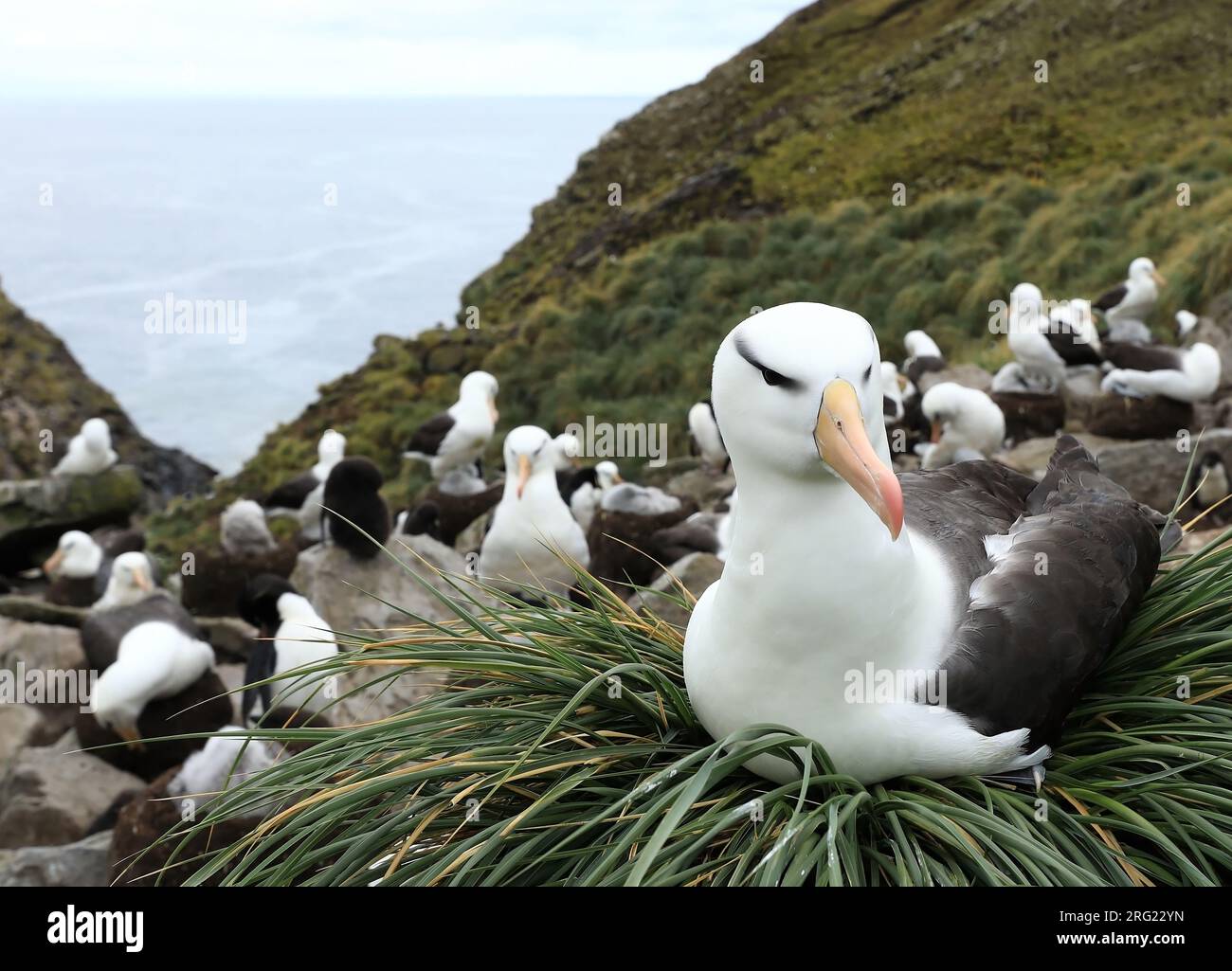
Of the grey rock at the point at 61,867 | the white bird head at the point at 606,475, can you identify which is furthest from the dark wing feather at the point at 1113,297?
the grey rock at the point at 61,867

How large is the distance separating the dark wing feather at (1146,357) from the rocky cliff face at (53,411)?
61.5 feet

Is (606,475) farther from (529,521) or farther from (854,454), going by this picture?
(854,454)

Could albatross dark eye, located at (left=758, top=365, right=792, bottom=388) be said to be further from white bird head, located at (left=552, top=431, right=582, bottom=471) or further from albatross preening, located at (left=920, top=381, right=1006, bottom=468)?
white bird head, located at (left=552, top=431, right=582, bottom=471)

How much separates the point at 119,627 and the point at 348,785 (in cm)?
692

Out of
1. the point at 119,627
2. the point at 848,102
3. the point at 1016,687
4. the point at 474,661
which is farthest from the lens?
the point at 848,102

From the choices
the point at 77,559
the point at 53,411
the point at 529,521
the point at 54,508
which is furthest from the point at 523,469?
the point at 53,411

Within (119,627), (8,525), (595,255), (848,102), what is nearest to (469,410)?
(119,627)

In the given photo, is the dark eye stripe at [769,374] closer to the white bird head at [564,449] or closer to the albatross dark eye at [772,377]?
the albatross dark eye at [772,377]

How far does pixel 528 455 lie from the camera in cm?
838

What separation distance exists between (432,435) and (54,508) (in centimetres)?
714

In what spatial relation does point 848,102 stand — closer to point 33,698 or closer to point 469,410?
point 469,410

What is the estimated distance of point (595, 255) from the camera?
1177 inches

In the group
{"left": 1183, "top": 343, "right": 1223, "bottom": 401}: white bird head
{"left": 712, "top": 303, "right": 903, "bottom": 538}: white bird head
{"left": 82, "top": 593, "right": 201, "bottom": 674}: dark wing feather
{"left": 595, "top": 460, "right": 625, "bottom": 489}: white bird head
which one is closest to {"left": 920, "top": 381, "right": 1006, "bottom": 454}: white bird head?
{"left": 1183, "top": 343, "right": 1223, "bottom": 401}: white bird head

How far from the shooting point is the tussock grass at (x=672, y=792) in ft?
7.97
